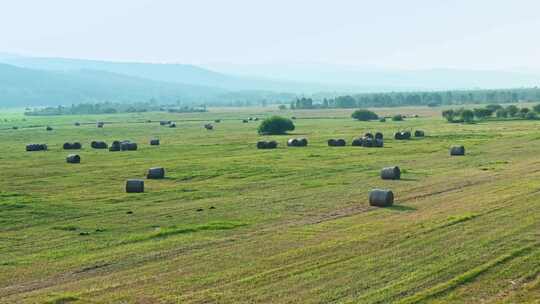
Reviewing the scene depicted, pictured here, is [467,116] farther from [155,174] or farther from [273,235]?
[273,235]

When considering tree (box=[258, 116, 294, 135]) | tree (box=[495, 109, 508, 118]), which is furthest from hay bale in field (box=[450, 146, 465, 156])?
tree (box=[495, 109, 508, 118])

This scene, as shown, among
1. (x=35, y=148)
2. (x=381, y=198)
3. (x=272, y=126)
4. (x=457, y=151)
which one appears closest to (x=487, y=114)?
(x=272, y=126)

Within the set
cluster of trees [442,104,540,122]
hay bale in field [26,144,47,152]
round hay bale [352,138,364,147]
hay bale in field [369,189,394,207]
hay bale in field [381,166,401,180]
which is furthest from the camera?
cluster of trees [442,104,540,122]

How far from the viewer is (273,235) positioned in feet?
88.4

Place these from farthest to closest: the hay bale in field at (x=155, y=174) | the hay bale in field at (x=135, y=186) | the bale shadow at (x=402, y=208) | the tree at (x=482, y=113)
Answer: the tree at (x=482, y=113) < the hay bale in field at (x=155, y=174) < the hay bale in field at (x=135, y=186) < the bale shadow at (x=402, y=208)

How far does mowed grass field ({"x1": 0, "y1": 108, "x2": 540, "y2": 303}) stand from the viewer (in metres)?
20.0

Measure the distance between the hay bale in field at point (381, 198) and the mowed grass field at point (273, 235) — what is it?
35 cm

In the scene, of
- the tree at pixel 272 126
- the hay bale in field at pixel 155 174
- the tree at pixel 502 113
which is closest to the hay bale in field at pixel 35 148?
the tree at pixel 272 126

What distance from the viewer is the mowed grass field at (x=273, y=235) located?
20016mm

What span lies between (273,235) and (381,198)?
7436mm

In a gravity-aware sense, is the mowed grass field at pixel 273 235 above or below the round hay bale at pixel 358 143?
above

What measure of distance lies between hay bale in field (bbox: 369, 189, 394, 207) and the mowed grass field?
1.16ft

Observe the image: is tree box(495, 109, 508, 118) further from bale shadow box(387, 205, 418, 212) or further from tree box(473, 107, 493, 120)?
bale shadow box(387, 205, 418, 212)

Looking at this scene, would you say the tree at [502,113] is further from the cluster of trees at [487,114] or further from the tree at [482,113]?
the tree at [482,113]
